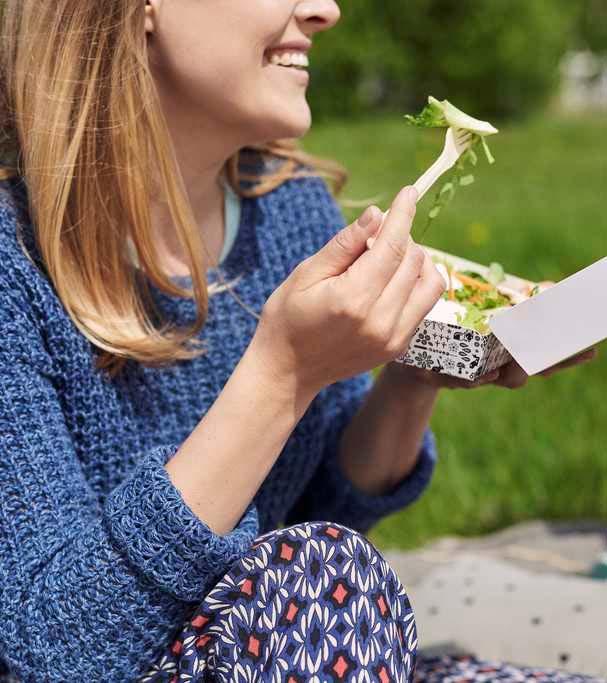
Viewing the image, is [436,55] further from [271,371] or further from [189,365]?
[271,371]

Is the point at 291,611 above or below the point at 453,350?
below

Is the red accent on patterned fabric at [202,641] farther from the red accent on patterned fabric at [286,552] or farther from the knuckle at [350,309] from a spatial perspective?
the knuckle at [350,309]

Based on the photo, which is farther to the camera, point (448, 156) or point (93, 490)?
point (93, 490)

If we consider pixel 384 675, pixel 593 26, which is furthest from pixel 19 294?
pixel 593 26

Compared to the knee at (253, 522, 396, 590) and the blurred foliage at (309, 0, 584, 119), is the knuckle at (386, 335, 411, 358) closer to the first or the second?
the knee at (253, 522, 396, 590)

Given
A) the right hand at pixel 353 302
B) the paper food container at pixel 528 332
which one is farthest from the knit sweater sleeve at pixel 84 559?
the paper food container at pixel 528 332

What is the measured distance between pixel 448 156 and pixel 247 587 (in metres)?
0.61

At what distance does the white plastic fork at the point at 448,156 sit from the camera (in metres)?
1.38

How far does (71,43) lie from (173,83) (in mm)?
160

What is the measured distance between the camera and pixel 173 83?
157cm

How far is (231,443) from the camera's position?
1331mm

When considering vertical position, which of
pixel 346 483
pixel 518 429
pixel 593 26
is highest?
pixel 346 483

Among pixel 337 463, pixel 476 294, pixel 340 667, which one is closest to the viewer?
pixel 340 667

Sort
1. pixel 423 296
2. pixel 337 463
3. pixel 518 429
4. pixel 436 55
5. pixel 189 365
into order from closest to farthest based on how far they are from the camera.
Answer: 1. pixel 423 296
2. pixel 189 365
3. pixel 337 463
4. pixel 518 429
5. pixel 436 55
